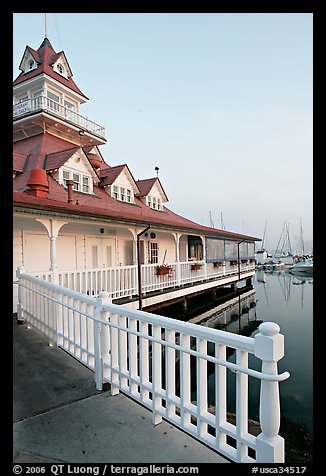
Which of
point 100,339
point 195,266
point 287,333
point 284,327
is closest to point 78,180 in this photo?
point 195,266

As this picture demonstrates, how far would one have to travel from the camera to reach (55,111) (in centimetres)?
1289

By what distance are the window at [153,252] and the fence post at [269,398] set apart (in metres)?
12.2

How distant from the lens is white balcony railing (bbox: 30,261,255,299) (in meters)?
7.29

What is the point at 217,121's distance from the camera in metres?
9.46

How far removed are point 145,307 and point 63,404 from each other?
665cm

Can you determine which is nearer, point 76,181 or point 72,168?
point 72,168

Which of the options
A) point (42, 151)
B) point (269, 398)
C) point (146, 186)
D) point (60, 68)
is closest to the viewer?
point (269, 398)

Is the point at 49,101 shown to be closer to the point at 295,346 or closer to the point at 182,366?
the point at 182,366

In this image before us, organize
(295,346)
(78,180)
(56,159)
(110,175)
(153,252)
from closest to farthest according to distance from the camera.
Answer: (295,346) < (56,159) < (78,180) < (110,175) < (153,252)

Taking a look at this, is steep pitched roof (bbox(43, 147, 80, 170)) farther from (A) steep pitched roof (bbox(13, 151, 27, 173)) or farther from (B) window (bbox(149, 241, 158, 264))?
(B) window (bbox(149, 241, 158, 264))

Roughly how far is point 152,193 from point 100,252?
6.43 meters

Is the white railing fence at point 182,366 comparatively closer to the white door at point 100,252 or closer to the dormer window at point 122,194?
the white door at point 100,252
